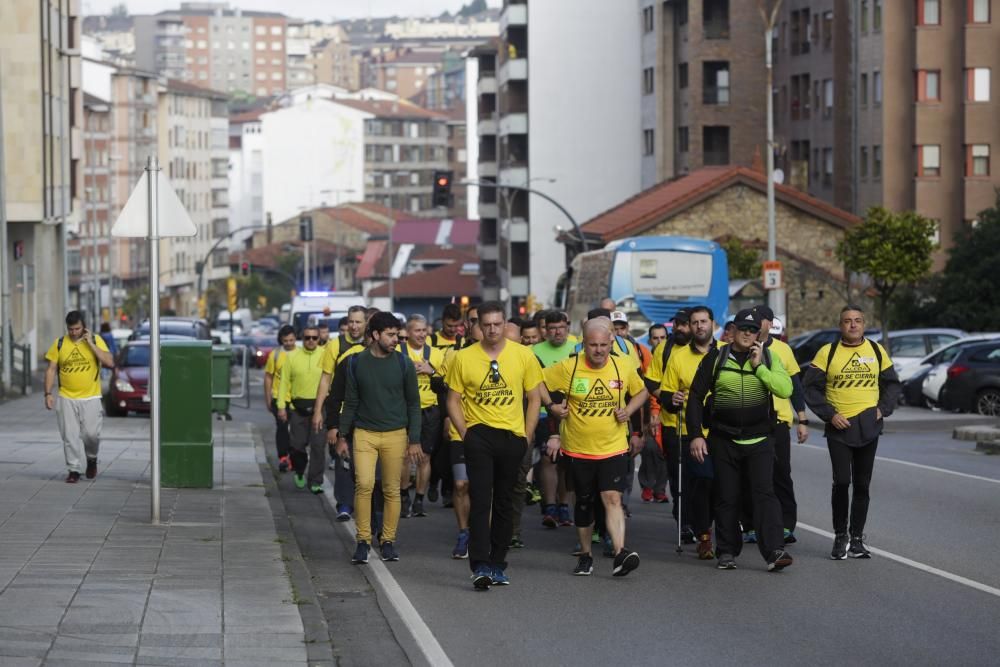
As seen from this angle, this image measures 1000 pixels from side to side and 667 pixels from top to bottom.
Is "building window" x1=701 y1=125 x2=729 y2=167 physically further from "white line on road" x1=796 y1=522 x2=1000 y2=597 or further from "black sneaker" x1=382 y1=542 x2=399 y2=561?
"black sneaker" x1=382 y1=542 x2=399 y2=561

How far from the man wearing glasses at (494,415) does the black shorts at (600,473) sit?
0.46 m

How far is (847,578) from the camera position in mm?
12180

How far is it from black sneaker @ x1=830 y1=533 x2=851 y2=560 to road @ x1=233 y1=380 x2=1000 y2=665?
0.19m

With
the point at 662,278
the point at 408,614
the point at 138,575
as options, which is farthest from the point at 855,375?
the point at 662,278

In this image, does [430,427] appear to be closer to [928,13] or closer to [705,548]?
[705,548]

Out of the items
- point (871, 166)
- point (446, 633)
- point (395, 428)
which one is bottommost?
point (446, 633)

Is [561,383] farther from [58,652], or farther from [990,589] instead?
[58,652]

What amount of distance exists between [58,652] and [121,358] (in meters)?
26.1

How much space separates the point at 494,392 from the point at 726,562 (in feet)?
6.55

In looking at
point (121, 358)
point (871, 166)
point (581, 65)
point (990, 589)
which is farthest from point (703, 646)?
point (581, 65)

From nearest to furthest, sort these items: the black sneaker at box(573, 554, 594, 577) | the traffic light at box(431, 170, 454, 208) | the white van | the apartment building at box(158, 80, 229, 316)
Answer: the black sneaker at box(573, 554, 594, 577)
the white van
the traffic light at box(431, 170, 454, 208)
the apartment building at box(158, 80, 229, 316)

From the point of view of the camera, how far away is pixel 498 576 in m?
12.1

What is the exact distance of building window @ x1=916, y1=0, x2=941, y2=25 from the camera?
66.0 m

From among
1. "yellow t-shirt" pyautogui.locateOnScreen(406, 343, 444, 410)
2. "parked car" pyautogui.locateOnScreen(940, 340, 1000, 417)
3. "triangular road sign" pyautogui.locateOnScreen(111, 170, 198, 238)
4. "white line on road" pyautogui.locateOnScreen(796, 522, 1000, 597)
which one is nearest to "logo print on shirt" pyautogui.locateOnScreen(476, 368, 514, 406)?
"white line on road" pyautogui.locateOnScreen(796, 522, 1000, 597)
